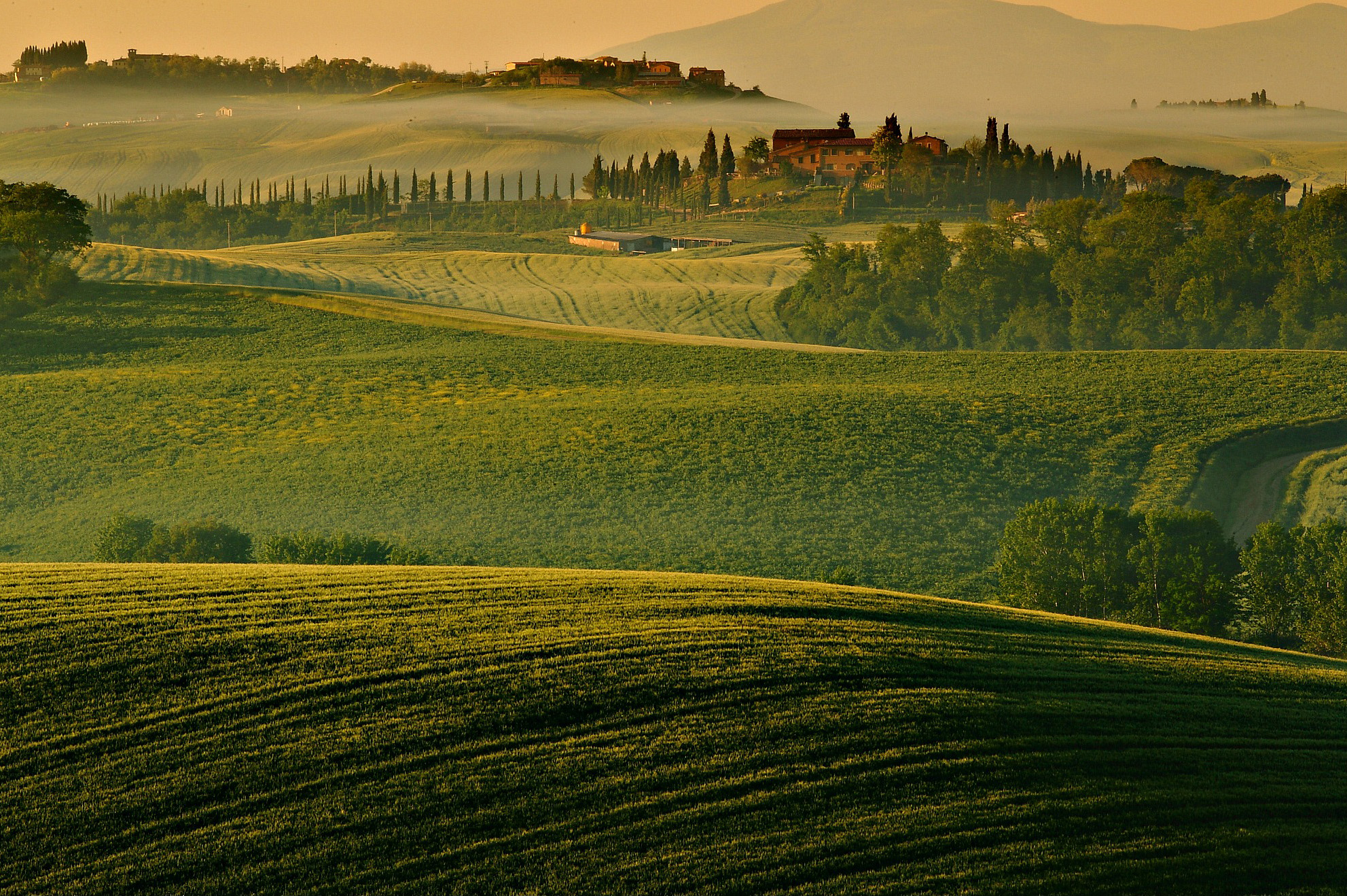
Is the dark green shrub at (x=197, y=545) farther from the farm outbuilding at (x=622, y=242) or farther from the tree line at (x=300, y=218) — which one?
the tree line at (x=300, y=218)

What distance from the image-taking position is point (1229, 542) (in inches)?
1623

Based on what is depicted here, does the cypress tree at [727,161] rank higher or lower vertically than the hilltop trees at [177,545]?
higher

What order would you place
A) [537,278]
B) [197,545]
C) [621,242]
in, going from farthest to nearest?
[621,242], [537,278], [197,545]

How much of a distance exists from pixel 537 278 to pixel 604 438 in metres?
77.5

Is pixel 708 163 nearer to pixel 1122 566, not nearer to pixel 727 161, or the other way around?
pixel 727 161

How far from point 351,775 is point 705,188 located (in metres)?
170

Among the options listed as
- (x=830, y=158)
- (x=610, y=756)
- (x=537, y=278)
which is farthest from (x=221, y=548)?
(x=830, y=158)

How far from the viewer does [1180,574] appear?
37.7 meters

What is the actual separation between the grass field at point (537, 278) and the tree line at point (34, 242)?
11.4m

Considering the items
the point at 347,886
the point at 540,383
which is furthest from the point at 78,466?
the point at 347,886

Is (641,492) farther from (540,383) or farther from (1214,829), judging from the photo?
(1214,829)

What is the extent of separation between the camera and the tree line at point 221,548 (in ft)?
129

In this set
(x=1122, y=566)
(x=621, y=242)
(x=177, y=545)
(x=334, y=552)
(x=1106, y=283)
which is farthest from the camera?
(x=621, y=242)

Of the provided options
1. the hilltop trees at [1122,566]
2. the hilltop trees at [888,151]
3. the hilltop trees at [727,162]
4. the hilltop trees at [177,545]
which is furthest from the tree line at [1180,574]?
the hilltop trees at [727,162]
